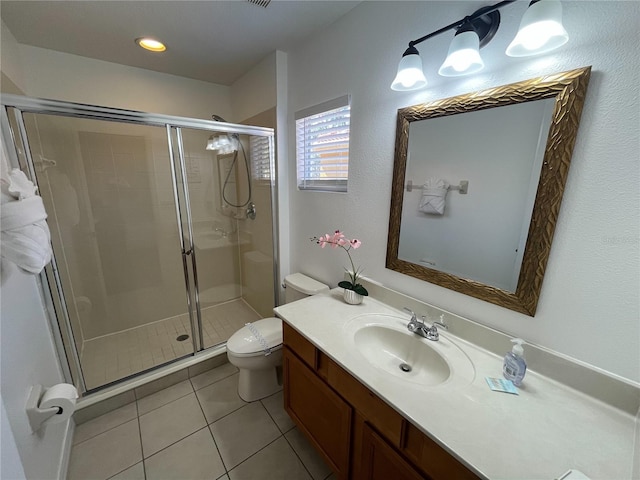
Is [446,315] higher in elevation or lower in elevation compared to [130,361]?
higher

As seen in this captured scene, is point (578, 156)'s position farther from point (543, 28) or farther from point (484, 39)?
point (484, 39)

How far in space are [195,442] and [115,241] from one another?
178 cm

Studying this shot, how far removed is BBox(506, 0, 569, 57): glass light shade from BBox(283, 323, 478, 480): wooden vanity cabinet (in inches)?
48.3

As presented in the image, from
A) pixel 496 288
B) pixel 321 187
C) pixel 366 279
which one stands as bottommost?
pixel 366 279

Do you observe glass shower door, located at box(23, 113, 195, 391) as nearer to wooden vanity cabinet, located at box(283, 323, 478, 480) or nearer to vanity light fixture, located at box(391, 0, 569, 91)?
wooden vanity cabinet, located at box(283, 323, 478, 480)

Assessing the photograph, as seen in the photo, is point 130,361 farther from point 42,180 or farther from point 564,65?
point 564,65

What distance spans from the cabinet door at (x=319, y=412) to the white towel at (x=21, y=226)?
1100 mm

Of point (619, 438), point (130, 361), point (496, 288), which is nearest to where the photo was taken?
point (619, 438)

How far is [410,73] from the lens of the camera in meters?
1.04

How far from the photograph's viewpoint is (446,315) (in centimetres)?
115

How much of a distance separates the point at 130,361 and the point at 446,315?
7.60 ft

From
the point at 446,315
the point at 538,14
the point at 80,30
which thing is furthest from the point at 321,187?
the point at 80,30

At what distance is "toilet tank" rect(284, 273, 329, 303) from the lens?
179 centimetres

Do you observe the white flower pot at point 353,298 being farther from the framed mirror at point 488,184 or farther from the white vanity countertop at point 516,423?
the white vanity countertop at point 516,423
